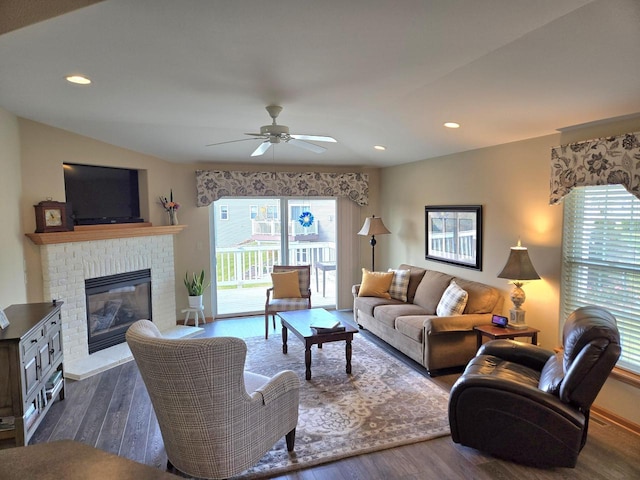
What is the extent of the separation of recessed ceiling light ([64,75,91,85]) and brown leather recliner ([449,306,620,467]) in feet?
11.1

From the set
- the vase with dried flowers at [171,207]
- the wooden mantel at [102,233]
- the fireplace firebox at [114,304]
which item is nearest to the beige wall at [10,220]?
the wooden mantel at [102,233]

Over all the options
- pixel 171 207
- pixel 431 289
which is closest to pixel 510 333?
pixel 431 289

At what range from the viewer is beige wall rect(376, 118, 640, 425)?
327cm

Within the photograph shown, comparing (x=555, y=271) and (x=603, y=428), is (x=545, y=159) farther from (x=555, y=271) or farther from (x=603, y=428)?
(x=603, y=428)

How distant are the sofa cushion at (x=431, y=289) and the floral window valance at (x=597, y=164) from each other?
167 cm

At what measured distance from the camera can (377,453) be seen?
2.73m

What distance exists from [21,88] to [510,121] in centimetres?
399

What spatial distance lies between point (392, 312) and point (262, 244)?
8.75ft

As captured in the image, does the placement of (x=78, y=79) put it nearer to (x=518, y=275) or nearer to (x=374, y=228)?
(x=518, y=275)

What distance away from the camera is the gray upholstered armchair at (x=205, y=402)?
2.06m

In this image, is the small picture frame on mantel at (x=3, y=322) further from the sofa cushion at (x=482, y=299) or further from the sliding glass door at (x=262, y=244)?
the sofa cushion at (x=482, y=299)

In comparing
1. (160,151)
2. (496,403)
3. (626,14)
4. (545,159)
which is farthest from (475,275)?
(160,151)

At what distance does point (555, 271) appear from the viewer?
11.8 ft

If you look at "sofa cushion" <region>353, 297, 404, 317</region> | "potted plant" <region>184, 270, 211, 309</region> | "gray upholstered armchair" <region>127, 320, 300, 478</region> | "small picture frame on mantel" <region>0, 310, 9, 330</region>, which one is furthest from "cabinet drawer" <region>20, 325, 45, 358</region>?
"sofa cushion" <region>353, 297, 404, 317</region>
